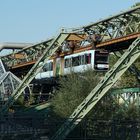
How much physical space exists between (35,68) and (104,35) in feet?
35.4

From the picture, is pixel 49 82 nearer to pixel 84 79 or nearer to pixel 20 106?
pixel 20 106

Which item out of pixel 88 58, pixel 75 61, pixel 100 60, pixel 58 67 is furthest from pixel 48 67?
pixel 100 60

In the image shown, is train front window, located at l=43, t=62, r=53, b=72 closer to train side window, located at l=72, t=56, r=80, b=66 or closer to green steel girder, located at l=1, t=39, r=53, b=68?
green steel girder, located at l=1, t=39, r=53, b=68

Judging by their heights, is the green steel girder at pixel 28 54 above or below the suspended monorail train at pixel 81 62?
above

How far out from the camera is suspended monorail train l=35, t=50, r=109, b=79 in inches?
1852

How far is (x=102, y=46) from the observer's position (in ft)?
156

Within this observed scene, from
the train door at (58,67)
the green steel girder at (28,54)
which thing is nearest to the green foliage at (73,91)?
the train door at (58,67)

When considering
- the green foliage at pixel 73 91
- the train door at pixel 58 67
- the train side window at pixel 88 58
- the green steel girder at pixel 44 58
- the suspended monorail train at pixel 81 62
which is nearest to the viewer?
the green foliage at pixel 73 91

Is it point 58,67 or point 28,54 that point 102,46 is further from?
point 28,54

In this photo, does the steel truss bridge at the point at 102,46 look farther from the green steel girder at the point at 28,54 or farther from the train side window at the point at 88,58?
the train side window at the point at 88,58

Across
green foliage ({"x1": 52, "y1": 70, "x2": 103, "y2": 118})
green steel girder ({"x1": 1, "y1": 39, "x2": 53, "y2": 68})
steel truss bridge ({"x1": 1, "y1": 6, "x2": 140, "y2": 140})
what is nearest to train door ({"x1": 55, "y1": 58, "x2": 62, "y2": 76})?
steel truss bridge ({"x1": 1, "y1": 6, "x2": 140, "y2": 140})

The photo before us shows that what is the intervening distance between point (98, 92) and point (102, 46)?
32.9 feet

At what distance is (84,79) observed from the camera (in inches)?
1570

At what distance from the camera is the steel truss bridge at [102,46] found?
37.9 meters
